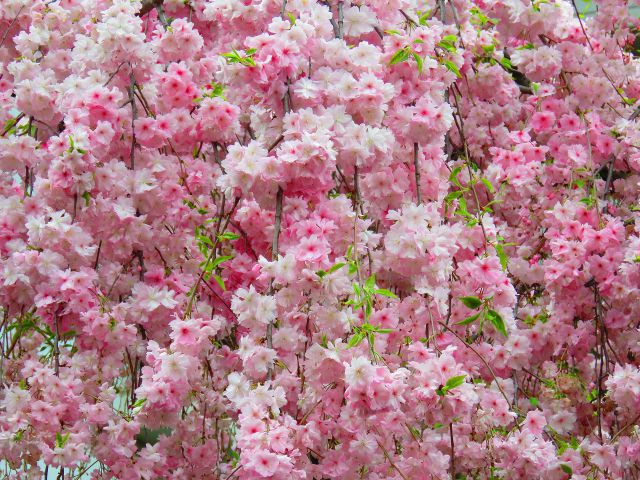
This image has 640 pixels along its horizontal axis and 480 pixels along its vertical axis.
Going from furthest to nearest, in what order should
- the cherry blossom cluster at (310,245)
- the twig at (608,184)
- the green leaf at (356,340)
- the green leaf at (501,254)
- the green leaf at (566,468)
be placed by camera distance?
the twig at (608,184) < the green leaf at (566,468) < the green leaf at (501,254) < the cherry blossom cluster at (310,245) < the green leaf at (356,340)

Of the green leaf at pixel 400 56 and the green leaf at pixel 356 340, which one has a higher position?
the green leaf at pixel 400 56

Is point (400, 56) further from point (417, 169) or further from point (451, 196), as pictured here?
point (451, 196)

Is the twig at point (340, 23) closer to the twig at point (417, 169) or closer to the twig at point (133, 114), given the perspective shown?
the twig at point (417, 169)

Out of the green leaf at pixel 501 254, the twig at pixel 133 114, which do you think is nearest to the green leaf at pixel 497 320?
the green leaf at pixel 501 254

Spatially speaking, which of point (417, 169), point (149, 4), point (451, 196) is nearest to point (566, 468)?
point (451, 196)

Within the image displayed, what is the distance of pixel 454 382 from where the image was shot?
2035mm

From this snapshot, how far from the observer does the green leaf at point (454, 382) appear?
2.03m

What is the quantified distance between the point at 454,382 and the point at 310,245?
37cm

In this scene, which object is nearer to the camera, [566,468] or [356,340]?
[356,340]

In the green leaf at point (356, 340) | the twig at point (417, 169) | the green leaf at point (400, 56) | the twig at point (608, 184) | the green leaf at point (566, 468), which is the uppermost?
the green leaf at point (400, 56)

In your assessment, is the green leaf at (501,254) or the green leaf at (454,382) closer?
the green leaf at (454,382)

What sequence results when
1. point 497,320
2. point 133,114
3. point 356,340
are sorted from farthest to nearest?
point 133,114 < point 497,320 < point 356,340

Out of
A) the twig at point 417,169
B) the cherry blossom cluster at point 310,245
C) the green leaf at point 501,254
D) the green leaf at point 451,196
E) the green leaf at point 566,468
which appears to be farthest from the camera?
the green leaf at point 566,468

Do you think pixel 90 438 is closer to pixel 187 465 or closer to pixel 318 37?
pixel 187 465
